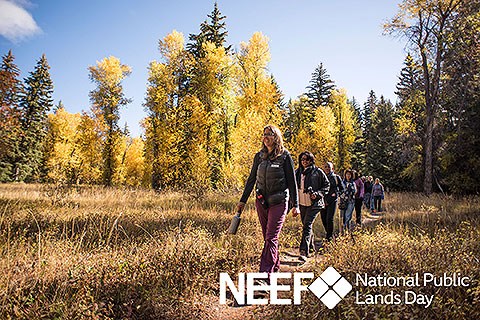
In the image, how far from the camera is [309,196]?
605cm

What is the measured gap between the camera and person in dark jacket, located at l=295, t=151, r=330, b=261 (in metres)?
5.84

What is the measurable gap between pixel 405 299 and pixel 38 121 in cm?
4675

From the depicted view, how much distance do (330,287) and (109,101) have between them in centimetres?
2636

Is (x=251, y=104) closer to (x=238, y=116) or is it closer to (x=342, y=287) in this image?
(x=238, y=116)

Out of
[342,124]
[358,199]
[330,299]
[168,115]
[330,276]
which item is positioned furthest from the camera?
[342,124]

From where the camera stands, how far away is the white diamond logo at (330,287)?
3367 mm

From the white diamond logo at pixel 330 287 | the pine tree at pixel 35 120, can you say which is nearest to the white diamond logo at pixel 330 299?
the white diamond logo at pixel 330 287

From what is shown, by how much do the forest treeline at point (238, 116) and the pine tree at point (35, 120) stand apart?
10.1 feet

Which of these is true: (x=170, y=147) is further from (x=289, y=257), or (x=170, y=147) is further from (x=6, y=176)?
(x=6, y=176)

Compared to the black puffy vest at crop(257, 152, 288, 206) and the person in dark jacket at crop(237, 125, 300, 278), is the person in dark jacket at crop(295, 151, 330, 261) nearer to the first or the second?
the person in dark jacket at crop(237, 125, 300, 278)

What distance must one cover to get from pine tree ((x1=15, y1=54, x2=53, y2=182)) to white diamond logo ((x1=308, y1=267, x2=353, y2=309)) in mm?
42251

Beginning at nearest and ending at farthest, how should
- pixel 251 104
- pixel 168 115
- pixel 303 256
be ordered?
pixel 303 256
pixel 251 104
pixel 168 115

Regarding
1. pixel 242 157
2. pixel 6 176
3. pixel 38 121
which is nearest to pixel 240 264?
pixel 242 157

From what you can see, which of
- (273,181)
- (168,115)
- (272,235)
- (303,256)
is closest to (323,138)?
(168,115)
